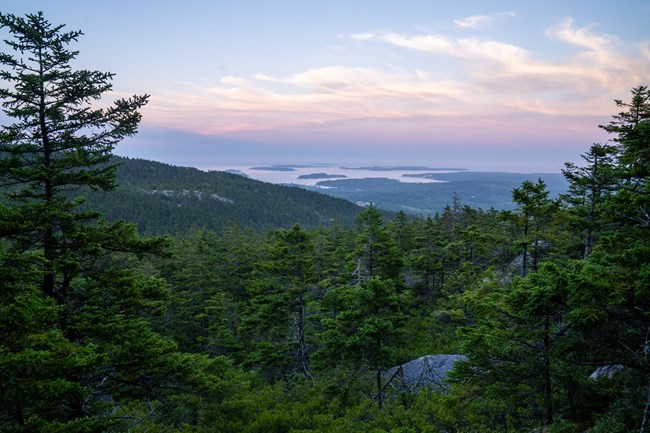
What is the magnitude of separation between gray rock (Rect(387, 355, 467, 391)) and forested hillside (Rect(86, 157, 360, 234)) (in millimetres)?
89833

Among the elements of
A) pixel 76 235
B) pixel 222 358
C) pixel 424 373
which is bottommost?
pixel 424 373

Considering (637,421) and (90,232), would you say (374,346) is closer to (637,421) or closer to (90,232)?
(637,421)

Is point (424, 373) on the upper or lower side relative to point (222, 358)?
lower

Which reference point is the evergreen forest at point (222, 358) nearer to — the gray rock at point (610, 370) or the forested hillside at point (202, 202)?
the gray rock at point (610, 370)

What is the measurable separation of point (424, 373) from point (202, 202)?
141 metres

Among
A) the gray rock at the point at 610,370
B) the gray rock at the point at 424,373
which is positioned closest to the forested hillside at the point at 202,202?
the gray rock at the point at 424,373

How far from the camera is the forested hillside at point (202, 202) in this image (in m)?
120

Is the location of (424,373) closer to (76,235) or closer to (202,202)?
(76,235)

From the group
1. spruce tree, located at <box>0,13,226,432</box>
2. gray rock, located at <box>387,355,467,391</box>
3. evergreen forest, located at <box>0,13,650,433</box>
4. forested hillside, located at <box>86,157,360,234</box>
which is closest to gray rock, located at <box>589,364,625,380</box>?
evergreen forest, located at <box>0,13,650,433</box>

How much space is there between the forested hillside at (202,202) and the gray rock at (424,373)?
89833mm

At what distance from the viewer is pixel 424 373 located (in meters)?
18.0

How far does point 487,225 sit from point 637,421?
3282 cm

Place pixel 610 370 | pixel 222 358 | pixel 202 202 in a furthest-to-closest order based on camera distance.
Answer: pixel 202 202 < pixel 222 358 < pixel 610 370

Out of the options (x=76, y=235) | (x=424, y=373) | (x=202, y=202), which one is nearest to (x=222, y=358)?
(x=76, y=235)
